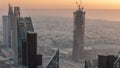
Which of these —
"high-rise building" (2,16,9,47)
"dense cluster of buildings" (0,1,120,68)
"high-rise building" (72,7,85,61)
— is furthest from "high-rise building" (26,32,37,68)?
"high-rise building" (72,7,85,61)

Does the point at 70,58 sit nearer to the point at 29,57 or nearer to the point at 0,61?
the point at 0,61

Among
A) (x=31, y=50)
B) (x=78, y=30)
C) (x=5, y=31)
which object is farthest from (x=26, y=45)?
(x=78, y=30)

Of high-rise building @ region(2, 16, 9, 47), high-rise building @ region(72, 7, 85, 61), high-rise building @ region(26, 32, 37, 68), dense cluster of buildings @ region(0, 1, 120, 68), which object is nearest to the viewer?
dense cluster of buildings @ region(0, 1, 120, 68)

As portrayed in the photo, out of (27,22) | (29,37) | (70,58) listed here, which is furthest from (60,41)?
(29,37)

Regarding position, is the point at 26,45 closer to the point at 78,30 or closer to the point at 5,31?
the point at 5,31

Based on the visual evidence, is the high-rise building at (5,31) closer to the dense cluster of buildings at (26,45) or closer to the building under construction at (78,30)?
the dense cluster of buildings at (26,45)

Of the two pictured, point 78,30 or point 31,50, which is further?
point 78,30

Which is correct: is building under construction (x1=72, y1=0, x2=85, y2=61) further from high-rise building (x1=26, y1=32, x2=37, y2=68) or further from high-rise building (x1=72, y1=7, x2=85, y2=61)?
high-rise building (x1=26, y1=32, x2=37, y2=68)

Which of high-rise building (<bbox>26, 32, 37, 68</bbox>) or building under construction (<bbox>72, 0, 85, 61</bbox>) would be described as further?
building under construction (<bbox>72, 0, 85, 61</bbox>)
